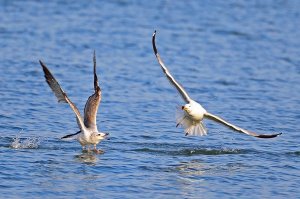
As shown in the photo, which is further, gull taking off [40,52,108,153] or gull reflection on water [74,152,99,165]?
gull reflection on water [74,152,99,165]

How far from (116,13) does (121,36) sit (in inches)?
139

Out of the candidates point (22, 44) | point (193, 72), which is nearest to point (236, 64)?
point (193, 72)

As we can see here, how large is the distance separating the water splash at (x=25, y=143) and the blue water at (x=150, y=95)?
0.02 meters

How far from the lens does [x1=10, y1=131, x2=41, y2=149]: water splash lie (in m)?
13.5

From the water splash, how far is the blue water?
0.02 meters

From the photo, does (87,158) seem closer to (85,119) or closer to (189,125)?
(85,119)

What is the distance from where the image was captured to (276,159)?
44.6 feet

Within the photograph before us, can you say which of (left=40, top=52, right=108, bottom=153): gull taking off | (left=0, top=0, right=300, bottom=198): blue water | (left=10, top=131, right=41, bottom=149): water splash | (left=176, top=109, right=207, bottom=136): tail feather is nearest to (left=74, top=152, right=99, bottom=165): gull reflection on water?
(left=0, top=0, right=300, bottom=198): blue water

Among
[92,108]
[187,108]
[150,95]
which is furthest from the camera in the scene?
[150,95]

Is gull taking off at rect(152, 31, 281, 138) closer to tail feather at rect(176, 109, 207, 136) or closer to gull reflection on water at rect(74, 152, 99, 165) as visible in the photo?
tail feather at rect(176, 109, 207, 136)

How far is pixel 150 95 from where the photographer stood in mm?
17938

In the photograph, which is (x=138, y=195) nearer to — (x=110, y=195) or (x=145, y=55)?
(x=110, y=195)

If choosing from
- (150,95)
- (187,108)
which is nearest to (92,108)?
(187,108)

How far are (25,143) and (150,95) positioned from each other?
4.74 meters
